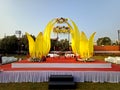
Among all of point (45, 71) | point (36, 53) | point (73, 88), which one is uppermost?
point (36, 53)

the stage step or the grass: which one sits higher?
the stage step

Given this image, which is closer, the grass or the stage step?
the stage step

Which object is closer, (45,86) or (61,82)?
(61,82)

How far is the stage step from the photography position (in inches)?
395

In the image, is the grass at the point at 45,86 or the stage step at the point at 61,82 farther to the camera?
the grass at the point at 45,86

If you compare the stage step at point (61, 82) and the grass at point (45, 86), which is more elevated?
the stage step at point (61, 82)

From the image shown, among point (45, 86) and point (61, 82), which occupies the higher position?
point (61, 82)

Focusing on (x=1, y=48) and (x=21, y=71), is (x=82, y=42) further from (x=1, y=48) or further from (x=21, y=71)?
(x=1, y=48)

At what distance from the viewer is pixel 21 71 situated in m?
11.6

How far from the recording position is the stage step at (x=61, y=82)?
32.9 feet

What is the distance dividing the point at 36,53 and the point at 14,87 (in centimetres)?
545

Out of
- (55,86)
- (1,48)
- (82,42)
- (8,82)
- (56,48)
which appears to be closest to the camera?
(55,86)

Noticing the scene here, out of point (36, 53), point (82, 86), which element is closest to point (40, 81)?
point (82, 86)

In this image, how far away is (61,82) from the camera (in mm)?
10297
